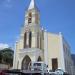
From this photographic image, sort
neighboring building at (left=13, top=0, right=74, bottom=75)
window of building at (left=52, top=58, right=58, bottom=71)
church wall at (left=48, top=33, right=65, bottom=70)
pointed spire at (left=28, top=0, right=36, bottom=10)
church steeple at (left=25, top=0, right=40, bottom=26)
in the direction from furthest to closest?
pointed spire at (left=28, top=0, right=36, bottom=10), church steeple at (left=25, top=0, right=40, bottom=26), window of building at (left=52, top=58, right=58, bottom=71), neighboring building at (left=13, top=0, right=74, bottom=75), church wall at (left=48, top=33, right=65, bottom=70)

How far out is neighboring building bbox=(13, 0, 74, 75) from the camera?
128 ft

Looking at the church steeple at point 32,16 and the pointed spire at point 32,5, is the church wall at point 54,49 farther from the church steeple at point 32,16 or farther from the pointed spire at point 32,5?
the pointed spire at point 32,5

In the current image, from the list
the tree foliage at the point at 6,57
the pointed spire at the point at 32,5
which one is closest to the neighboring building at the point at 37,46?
the pointed spire at the point at 32,5

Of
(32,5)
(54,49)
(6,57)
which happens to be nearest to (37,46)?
(54,49)

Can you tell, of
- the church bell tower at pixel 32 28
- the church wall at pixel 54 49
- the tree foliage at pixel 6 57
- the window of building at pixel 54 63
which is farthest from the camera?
the tree foliage at pixel 6 57

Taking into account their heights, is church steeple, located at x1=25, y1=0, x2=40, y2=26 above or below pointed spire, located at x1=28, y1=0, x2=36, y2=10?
below

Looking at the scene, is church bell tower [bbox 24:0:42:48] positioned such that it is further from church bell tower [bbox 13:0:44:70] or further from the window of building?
the window of building

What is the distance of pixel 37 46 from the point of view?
40.8 m

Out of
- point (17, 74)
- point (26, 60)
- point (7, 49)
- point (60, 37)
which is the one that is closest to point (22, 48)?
point (26, 60)

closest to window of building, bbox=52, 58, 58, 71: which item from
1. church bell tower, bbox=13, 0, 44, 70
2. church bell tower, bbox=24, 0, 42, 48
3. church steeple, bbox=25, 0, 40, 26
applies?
church bell tower, bbox=13, 0, 44, 70

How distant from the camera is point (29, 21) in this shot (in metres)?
44.0

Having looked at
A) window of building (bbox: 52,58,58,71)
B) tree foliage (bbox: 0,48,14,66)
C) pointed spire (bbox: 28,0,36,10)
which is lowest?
window of building (bbox: 52,58,58,71)

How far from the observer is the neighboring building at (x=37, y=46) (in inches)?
1539

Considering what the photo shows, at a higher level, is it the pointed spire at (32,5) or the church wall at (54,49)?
the pointed spire at (32,5)
